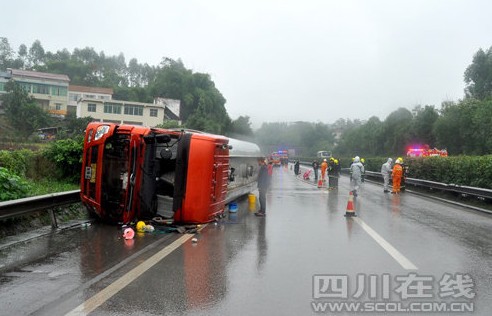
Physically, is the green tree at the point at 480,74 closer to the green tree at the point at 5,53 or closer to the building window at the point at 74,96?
the building window at the point at 74,96

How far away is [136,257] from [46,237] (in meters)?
2.62

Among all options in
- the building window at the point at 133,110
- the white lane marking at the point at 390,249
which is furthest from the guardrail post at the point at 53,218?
the building window at the point at 133,110

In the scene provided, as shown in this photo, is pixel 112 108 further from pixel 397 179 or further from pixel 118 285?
pixel 118 285

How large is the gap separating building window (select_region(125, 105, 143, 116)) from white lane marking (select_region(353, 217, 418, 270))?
7643cm

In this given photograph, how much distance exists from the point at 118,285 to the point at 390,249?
5.05m

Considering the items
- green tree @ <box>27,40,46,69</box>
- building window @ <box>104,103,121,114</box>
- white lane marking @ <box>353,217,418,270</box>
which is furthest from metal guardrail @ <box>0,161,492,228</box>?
green tree @ <box>27,40,46,69</box>

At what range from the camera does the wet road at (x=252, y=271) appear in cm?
547

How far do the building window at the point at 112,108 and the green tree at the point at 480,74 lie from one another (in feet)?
193

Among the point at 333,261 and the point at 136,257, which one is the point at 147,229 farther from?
the point at 333,261

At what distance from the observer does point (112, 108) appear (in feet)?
276

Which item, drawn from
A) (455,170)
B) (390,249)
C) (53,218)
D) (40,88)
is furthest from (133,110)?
(390,249)

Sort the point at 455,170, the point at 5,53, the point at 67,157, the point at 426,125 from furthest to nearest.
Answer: the point at 5,53 < the point at 426,125 < the point at 455,170 < the point at 67,157

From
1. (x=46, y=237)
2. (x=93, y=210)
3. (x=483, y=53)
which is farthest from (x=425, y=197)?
(x=483, y=53)

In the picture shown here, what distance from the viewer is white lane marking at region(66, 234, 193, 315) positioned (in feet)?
17.2
